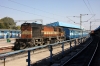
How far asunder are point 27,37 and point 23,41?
89 cm

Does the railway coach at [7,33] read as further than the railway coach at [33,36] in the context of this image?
Yes

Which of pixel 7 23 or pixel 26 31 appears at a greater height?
pixel 7 23

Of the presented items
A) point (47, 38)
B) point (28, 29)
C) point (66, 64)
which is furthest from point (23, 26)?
point (66, 64)

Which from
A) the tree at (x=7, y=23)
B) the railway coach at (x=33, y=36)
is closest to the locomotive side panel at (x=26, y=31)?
the railway coach at (x=33, y=36)

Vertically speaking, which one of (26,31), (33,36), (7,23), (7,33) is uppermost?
(7,23)

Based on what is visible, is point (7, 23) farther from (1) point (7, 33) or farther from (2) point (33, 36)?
(2) point (33, 36)

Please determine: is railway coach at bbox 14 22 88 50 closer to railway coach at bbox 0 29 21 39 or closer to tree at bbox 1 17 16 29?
railway coach at bbox 0 29 21 39

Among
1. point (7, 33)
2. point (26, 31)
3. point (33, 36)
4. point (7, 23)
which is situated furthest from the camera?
point (7, 23)

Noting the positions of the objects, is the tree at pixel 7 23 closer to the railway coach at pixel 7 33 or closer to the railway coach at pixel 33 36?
the railway coach at pixel 7 33

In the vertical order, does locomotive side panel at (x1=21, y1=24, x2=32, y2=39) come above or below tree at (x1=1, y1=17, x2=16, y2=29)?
below

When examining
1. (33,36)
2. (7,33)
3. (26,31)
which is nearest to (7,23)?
(7,33)

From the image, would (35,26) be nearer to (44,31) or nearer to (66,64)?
(44,31)

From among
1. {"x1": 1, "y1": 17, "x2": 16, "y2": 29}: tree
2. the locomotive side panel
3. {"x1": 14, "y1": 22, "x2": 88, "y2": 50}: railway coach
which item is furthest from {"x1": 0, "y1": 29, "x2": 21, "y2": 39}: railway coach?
{"x1": 1, "y1": 17, "x2": 16, "y2": 29}: tree

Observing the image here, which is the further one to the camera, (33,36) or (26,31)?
(33,36)
